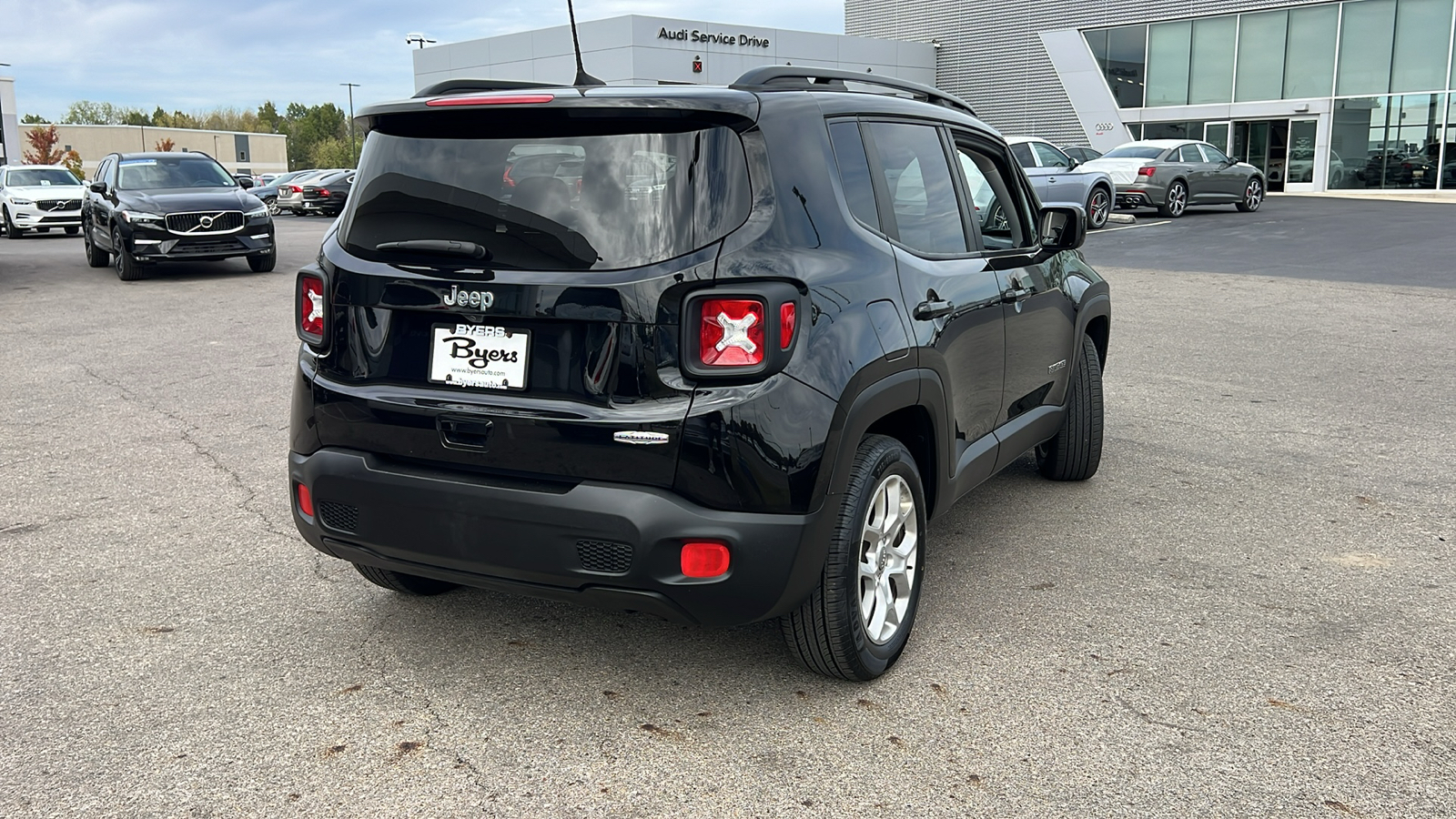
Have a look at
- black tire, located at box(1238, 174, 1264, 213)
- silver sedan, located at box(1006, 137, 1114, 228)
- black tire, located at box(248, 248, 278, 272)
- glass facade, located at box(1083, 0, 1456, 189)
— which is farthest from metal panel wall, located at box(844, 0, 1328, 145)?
black tire, located at box(248, 248, 278, 272)

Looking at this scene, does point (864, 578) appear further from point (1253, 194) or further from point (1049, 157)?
point (1253, 194)

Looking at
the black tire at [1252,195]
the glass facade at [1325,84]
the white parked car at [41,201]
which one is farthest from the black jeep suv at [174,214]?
the glass facade at [1325,84]

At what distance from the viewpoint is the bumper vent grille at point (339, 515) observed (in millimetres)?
3361

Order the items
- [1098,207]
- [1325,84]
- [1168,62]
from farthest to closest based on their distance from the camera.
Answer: [1168,62] → [1325,84] → [1098,207]

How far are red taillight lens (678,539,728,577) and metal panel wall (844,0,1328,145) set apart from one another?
141 ft

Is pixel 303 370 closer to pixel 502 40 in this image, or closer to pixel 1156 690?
pixel 1156 690

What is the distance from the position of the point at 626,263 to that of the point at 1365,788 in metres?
2.25

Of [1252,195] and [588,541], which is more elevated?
[1252,195]

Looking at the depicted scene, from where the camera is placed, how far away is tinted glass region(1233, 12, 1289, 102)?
37.6m

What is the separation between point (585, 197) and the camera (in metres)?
3.12

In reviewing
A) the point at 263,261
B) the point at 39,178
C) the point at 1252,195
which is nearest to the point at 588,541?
the point at 263,261

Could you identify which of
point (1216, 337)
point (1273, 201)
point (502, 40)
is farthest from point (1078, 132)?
point (1216, 337)

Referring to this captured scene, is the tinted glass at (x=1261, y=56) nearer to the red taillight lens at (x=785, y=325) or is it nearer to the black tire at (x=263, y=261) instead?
the black tire at (x=263, y=261)

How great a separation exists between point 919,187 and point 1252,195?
84.5ft
